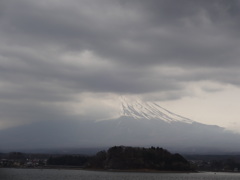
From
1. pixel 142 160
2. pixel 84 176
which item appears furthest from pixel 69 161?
pixel 84 176

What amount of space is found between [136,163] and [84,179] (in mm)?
59223

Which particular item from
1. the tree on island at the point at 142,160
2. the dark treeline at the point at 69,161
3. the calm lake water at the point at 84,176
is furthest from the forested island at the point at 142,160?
the dark treeline at the point at 69,161

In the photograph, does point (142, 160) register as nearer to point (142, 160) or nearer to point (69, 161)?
point (142, 160)

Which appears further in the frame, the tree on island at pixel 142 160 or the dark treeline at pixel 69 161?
the dark treeline at pixel 69 161

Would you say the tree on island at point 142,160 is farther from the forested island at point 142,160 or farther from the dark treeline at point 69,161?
the dark treeline at point 69,161

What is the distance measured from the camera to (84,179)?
298ft

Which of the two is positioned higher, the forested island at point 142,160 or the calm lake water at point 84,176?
the forested island at point 142,160

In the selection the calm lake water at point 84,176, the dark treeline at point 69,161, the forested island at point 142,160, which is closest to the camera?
the calm lake water at point 84,176

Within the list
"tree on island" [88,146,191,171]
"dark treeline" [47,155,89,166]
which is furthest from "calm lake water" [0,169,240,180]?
"dark treeline" [47,155,89,166]

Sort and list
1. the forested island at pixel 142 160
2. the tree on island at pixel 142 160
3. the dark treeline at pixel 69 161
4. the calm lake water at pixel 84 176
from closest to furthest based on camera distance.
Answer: the calm lake water at pixel 84 176, the tree on island at pixel 142 160, the forested island at pixel 142 160, the dark treeline at pixel 69 161

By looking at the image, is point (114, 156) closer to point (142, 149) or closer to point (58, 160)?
point (142, 149)

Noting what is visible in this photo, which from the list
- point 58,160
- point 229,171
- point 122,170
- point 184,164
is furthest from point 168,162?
point 58,160

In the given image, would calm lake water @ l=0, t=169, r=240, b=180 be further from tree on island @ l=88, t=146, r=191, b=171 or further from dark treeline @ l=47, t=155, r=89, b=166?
dark treeline @ l=47, t=155, r=89, b=166

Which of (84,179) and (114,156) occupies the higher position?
(114,156)
